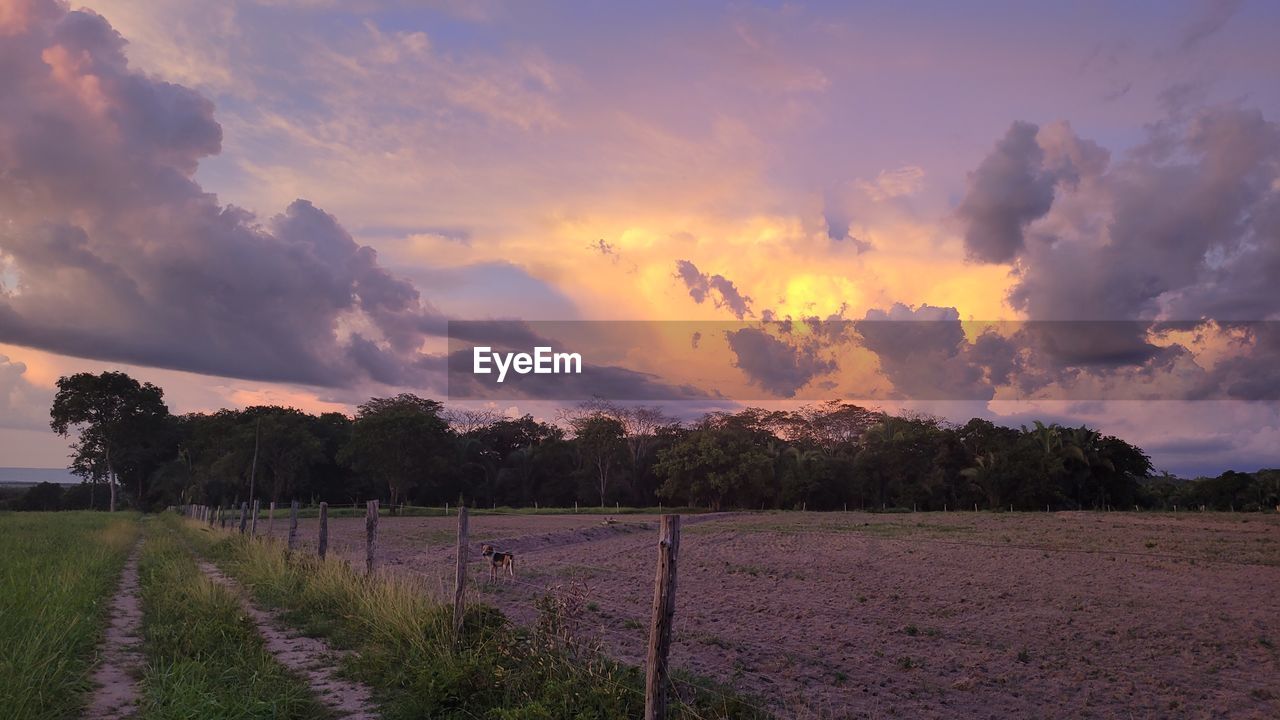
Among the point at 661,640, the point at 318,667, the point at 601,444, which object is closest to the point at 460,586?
the point at 318,667

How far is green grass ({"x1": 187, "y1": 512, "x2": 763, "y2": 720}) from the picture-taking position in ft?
22.9

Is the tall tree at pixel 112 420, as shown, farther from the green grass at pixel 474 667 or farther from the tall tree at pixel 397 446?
the green grass at pixel 474 667

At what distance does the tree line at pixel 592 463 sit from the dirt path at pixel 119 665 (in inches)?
1876

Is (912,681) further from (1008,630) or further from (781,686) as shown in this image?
(1008,630)

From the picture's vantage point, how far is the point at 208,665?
8758mm

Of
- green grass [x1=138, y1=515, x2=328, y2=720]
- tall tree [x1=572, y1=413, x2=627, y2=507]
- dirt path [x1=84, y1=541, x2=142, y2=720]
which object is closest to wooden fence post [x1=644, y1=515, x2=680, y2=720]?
green grass [x1=138, y1=515, x2=328, y2=720]

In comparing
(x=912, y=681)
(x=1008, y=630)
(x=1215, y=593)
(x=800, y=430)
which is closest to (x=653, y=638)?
(x=912, y=681)

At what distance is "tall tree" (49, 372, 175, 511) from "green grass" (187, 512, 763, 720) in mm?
85000

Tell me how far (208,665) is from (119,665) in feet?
4.49

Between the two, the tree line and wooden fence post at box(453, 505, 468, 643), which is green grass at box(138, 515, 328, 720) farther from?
the tree line

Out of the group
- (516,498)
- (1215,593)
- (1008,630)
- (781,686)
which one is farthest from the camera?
(516,498)

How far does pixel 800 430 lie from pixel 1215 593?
7634cm

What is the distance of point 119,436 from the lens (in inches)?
3268

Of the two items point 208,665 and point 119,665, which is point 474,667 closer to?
point 208,665
